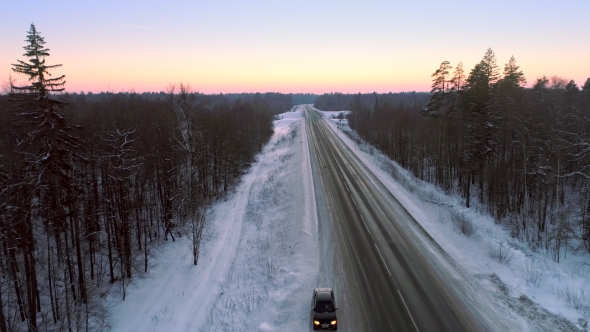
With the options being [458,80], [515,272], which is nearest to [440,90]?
[458,80]

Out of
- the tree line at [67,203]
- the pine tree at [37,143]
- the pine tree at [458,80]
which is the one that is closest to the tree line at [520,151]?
the pine tree at [458,80]

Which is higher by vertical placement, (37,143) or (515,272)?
(37,143)

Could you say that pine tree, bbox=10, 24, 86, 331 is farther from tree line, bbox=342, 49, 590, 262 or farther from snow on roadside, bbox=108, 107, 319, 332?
tree line, bbox=342, 49, 590, 262

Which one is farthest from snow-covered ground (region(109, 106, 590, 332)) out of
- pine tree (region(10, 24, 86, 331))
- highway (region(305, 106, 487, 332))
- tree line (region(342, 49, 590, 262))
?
pine tree (region(10, 24, 86, 331))

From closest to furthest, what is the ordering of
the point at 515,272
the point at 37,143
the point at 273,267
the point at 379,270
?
the point at 37,143, the point at 515,272, the point at 379,270, the point at 273,267

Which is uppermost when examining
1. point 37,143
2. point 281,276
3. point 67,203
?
point 37,143

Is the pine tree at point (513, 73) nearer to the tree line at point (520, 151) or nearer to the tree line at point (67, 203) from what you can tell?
the tree line at point (520, 151)

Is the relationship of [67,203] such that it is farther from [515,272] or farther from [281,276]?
[515,272]
